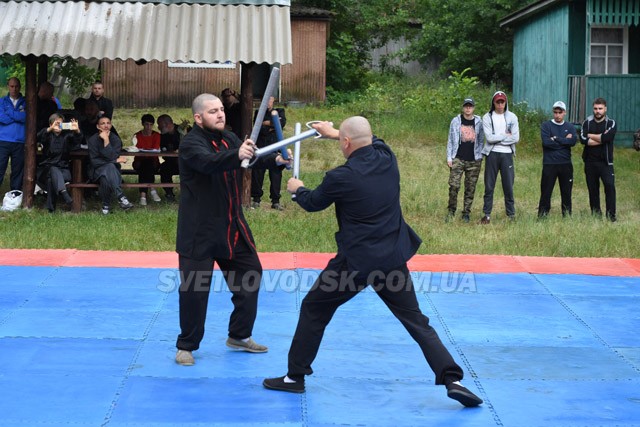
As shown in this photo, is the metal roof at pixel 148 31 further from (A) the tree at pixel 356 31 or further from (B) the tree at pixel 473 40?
(B) the tree at pixel 473 40

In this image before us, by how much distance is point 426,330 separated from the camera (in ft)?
21.2

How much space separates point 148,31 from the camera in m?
14.6

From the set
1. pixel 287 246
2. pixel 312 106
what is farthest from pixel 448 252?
pixel 312 106

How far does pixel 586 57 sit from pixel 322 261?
13.3m

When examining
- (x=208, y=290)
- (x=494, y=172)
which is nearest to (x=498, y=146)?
(x=494, y=172)

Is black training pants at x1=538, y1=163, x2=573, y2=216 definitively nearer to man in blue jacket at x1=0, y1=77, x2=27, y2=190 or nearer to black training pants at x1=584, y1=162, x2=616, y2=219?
black training pants at x1=584, y1=162, x2=616, y2=219

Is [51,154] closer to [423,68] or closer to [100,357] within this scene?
[100,357]

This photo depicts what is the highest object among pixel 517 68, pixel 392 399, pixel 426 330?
pixel 517 68

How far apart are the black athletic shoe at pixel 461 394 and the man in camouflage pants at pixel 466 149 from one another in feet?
27.0

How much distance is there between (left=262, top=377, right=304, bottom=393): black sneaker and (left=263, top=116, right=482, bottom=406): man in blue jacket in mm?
368

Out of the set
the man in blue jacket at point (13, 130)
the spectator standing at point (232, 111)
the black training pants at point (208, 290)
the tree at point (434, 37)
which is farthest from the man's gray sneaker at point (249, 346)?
the tree at point (434, 37)

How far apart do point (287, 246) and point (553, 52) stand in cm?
1447

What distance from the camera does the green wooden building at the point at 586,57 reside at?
2247cm

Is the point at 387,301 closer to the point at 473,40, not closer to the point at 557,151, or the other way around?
the point at 557,151
